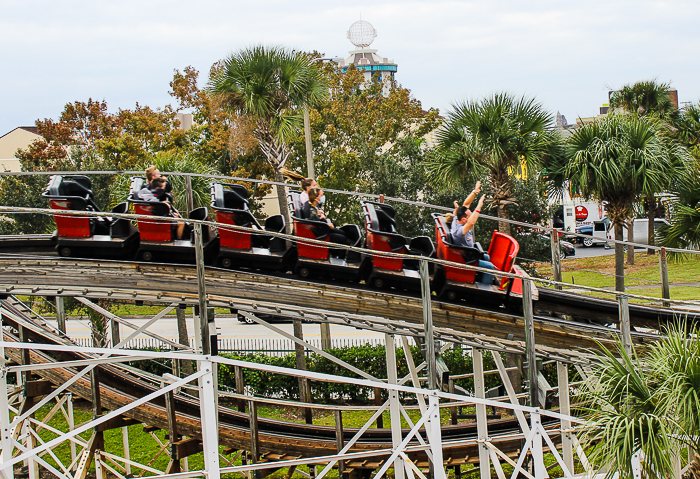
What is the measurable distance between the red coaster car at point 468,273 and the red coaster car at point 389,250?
292 millimetres

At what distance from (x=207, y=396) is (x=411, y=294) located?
10.8ft

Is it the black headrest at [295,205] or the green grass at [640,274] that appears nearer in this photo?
the black headrest at [295,205]

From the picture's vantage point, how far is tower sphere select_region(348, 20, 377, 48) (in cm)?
7706

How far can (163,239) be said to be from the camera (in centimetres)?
960

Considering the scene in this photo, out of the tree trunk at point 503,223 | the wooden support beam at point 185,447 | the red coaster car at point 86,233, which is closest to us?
the red coaster car at point 86,233

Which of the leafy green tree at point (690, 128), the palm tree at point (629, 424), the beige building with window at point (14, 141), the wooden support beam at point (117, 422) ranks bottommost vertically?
the wooden support beam at point (117, 422)

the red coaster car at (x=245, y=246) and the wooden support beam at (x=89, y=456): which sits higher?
the red coaster car at (x=245, y=246)

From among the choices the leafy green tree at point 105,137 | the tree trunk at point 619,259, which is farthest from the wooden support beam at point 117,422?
the leafy green tree at point 105,137

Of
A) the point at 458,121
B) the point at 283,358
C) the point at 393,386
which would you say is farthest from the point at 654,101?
the point at 393,386

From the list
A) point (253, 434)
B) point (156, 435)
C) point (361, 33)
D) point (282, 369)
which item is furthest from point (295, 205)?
point (361, 33)

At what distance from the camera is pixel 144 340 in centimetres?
2738

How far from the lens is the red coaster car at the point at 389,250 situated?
9445mm

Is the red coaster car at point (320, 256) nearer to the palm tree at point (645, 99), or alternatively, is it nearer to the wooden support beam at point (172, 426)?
the wooden support beam at point (172, 426)

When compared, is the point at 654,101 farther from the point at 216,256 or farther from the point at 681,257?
the point at 216,256
